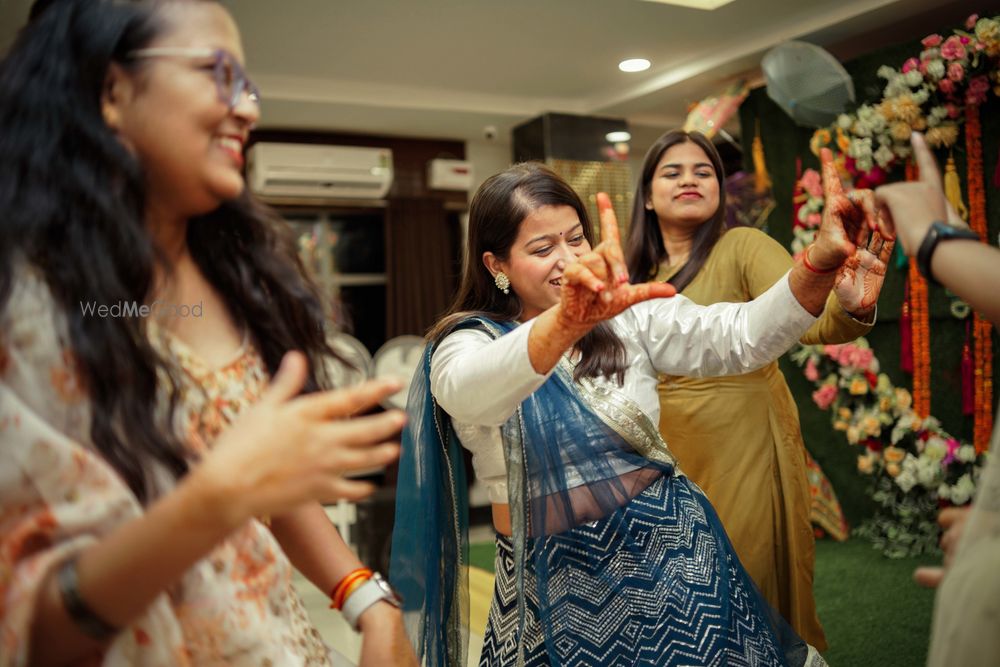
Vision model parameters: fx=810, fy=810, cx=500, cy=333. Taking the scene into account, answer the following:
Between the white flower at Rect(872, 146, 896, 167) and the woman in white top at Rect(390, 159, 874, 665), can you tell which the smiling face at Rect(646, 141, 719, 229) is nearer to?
the woman in white top at Rect(390, 159, 874, 665)

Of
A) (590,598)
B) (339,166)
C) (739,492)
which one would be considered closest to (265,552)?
(590,598)

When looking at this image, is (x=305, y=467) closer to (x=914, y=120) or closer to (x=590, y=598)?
(x=590, y=598)

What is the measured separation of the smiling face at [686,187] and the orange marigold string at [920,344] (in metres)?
1.95

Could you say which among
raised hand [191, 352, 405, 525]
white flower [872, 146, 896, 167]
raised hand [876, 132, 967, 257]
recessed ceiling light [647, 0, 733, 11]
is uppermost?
recessed ceiling light [647, 0, 733, 11]

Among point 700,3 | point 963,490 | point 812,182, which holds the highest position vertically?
point 700,3

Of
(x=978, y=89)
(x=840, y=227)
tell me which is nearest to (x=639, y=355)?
(x=840, y=227)

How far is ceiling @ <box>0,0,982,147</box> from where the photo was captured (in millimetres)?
4070

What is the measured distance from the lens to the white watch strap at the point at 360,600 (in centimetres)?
97

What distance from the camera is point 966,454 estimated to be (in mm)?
3744

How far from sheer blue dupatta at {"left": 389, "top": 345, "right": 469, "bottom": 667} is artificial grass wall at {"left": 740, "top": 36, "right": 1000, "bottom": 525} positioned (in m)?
2.47

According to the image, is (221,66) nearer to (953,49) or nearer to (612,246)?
(612,246)

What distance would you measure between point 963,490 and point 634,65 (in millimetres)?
3032

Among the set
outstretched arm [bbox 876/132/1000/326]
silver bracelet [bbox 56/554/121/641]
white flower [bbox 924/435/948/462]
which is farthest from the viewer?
white flower [bbox 924/435/948/462]

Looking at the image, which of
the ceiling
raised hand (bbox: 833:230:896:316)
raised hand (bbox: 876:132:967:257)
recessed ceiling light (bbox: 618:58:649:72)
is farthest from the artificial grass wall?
raised hand (bbox: 876:132:967:257)
